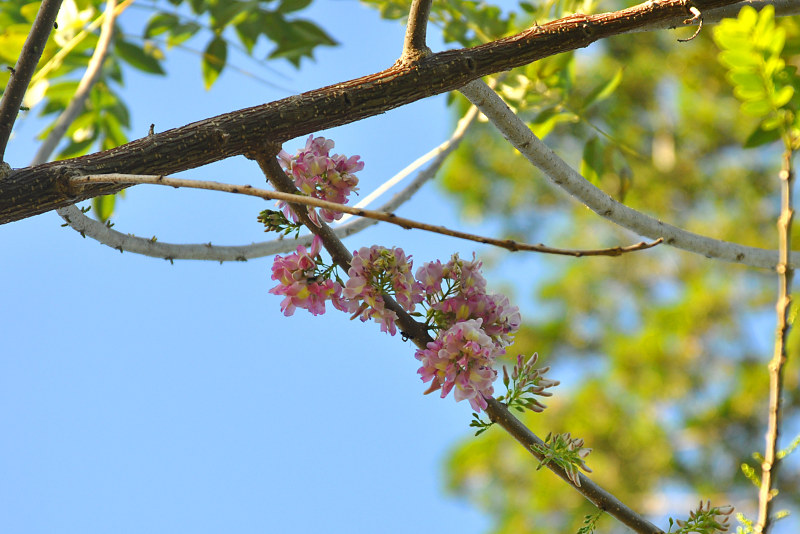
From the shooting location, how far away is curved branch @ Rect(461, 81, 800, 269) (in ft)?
2.89

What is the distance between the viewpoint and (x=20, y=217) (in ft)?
2.51

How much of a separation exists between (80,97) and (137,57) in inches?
22.9

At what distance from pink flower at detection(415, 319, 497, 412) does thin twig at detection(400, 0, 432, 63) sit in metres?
0.31

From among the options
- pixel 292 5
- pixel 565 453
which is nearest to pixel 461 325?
pixel 565 453

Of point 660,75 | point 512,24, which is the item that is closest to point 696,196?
point 660,75

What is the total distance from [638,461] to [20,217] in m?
6.26

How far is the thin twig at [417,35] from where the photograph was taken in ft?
2.66

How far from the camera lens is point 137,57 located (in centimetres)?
197

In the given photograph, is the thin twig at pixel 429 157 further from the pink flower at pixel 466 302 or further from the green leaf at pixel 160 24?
the green leaf at pixel 160 24

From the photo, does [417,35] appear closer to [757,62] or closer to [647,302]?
[757,62]

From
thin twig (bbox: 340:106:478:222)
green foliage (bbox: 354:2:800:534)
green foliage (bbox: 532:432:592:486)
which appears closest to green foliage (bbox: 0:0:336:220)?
thin twig (bbox: 340:106:478:222)

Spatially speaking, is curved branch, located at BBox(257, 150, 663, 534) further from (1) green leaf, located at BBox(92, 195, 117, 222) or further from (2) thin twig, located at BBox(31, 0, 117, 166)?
(1) green leaf, located at BBox(92, 195, 117, 222)

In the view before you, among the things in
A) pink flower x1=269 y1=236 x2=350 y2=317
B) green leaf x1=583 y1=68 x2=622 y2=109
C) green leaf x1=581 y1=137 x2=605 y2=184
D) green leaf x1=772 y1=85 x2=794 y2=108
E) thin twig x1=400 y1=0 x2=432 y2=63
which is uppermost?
green leaf x1=583 y1=68 x2=622 y2=109

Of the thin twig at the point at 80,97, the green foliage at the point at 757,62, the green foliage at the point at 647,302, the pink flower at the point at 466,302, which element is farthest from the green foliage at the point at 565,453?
the green foliage at the point at 647,302
